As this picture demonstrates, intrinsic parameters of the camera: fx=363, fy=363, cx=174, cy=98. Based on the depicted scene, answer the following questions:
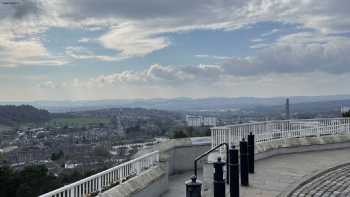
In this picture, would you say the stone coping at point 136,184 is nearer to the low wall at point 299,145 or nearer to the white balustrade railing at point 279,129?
the low wall at point 299,145

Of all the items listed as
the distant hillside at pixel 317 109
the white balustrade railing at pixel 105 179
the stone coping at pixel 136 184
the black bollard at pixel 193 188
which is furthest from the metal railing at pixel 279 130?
the black bollard at pixel 193 188

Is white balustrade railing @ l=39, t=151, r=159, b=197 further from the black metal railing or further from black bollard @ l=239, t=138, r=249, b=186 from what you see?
black bollard @ l=239, t=138, r=249, b=186

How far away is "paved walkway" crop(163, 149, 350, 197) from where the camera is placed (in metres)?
8.30

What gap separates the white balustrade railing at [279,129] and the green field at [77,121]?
114ft

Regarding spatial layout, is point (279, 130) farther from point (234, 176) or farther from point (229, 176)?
point (234, 176)

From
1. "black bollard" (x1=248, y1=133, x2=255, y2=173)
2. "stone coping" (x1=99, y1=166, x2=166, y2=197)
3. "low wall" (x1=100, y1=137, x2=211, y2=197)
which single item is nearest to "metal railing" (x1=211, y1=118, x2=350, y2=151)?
"low wall" (x1=100, y1=137, x2=211, y2=197)

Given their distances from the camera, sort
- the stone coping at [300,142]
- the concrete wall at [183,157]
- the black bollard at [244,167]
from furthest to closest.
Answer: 1. the concrete wall at [183,157]
2. the stone coping at [300,142]
3. the black bollard at [244,167]

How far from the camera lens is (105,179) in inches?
321

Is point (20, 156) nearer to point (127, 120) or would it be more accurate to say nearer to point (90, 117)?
point (127, 120)

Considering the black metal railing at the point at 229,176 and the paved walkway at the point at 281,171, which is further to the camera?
the paved walkway at the point at 281,171

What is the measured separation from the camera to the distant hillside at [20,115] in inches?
1712

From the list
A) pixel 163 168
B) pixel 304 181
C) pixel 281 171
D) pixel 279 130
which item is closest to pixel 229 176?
pixel 304 181

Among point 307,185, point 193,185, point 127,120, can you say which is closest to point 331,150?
point 307,185

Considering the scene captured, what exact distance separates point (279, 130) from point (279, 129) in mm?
55
